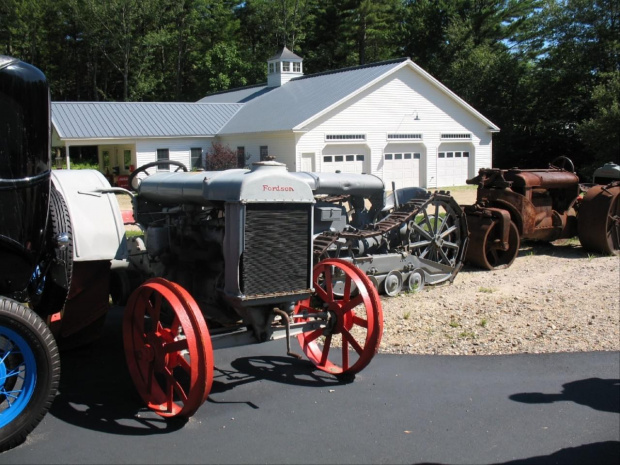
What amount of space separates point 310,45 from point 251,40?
20.0 ft

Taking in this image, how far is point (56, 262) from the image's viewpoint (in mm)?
5070

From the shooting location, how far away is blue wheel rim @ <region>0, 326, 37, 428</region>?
163 inches

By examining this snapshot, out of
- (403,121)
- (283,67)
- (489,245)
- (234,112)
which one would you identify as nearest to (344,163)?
(403,121)

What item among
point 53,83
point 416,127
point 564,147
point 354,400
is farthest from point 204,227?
point 53,83

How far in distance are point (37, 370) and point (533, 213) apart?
9.04m

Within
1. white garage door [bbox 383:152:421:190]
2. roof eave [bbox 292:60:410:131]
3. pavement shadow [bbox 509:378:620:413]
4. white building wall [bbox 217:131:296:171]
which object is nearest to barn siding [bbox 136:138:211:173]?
white building wall [bbox 217:131:296:171]

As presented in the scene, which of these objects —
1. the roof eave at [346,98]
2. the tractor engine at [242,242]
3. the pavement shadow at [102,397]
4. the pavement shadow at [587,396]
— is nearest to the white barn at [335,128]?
the roof eave at [346,98]

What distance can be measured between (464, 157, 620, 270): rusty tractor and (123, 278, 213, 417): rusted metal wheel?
638 centimetres

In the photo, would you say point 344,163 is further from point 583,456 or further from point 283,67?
point 583,456

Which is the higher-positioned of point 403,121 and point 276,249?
point 403,121

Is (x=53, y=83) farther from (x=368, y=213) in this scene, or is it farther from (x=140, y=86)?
(x=368, y=213)

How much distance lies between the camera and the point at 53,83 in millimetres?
50375

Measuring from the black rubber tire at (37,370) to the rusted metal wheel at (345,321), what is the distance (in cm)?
214

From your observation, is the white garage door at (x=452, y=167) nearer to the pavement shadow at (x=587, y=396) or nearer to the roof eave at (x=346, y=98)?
the roof eave at (x=346, y=98)
